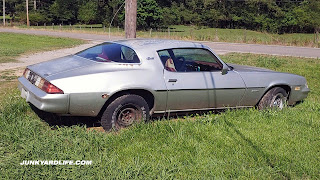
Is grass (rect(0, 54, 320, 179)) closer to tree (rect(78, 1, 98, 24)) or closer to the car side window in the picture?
the car side window

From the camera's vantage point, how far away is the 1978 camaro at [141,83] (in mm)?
4641

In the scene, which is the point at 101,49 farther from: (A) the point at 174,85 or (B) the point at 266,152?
(B) the point at 266,152

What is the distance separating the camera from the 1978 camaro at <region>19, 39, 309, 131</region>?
4.64 m

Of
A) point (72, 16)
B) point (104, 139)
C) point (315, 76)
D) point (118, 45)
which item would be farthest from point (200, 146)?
point (72, 16)

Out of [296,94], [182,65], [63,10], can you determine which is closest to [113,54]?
[182,65]

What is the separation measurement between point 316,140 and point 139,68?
2616 millimetres

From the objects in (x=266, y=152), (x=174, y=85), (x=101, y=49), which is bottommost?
(x=266, y=152)

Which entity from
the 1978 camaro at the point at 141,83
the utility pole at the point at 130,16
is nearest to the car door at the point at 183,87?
the 1978 camaro at the point at 141,83

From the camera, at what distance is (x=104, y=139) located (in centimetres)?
439

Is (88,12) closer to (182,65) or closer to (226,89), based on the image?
(182,65)

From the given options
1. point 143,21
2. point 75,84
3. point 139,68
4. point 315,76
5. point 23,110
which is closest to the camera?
point 75,84

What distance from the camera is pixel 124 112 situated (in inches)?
198

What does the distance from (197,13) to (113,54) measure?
7656cm

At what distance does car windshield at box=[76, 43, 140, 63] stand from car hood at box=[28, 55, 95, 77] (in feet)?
0.61
